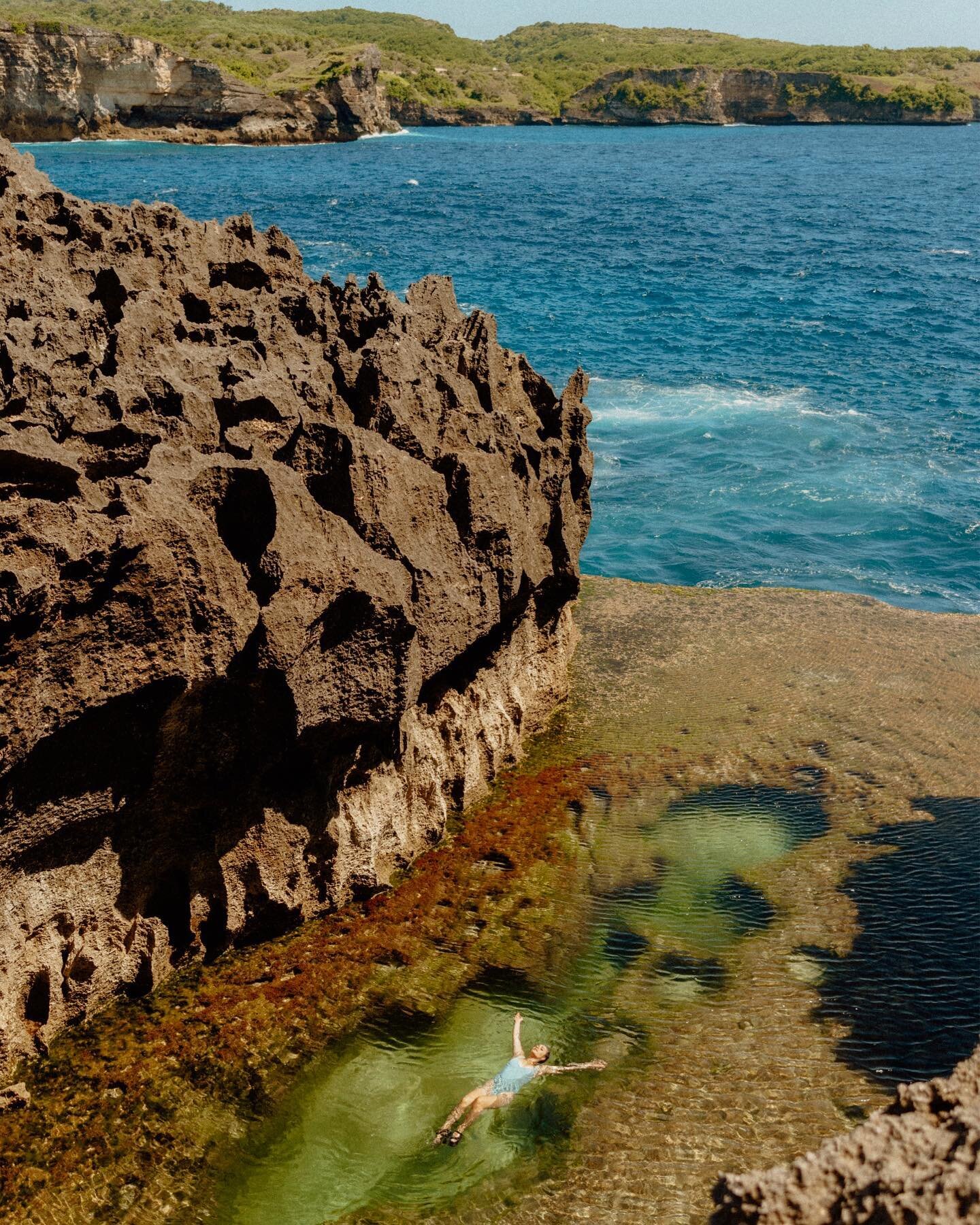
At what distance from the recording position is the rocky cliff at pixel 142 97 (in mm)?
120938

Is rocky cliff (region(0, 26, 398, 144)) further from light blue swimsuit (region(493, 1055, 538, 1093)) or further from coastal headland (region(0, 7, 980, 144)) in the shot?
light blue swimsuit (region(493, 1055, 538, 1093))

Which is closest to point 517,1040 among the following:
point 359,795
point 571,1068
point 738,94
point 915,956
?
point 571,1068

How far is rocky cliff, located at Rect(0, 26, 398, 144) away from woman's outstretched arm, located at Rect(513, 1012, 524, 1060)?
444ft

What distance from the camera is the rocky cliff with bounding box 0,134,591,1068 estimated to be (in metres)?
10.9

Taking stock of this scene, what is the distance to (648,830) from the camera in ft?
50.5

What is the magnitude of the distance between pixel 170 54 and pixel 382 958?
463 feet

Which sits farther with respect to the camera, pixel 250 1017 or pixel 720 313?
pixel 720 313

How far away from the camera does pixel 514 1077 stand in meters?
11.0

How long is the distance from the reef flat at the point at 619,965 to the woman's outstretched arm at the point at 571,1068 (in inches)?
7.1

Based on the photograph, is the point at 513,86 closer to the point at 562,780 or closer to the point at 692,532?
the point at 692,532

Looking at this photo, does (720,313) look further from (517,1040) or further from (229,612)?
(517,1040)

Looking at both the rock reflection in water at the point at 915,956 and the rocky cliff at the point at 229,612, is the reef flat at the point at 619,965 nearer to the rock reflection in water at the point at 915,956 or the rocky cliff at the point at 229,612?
the rock reflection in water at the point at 915,956

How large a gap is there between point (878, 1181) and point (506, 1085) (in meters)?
5.57

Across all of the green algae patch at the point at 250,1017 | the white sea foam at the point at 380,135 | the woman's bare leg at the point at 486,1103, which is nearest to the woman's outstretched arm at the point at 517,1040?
the woman's bare leg at the point at 486,1103
